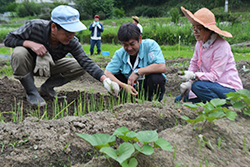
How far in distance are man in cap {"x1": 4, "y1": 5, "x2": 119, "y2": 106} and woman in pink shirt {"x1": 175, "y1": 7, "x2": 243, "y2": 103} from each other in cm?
81

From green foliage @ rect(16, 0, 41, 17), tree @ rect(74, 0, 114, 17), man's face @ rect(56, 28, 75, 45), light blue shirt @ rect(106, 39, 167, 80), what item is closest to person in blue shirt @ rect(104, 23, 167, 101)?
light blue shirt @ rect(106, 39, 167, 80)

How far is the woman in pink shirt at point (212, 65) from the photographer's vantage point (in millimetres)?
2125

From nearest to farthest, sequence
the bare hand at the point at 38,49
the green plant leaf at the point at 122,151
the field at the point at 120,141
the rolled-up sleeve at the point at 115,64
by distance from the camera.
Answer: the green plant leaf at the point at 122,151, the field at the point at 120,141, the bare hand at the point at 38,49, the rolled-up sleeve at the point at 115,64

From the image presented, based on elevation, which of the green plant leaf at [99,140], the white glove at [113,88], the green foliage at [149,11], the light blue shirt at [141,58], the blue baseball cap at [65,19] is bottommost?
the white glove at [113,88]

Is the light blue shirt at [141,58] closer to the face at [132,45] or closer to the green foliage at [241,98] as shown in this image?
the face at [132,45]

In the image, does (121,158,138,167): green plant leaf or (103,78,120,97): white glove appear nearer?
(121,158,138,167): green plant leaf

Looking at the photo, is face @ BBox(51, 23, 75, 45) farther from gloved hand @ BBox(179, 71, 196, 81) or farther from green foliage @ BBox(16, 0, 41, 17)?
green foliage @ BBox(16, 0, 41, 17)

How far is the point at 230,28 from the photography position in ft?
30.0

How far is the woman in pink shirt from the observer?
2125 millimetres

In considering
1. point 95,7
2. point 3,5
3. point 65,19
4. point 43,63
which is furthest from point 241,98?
point 3,5

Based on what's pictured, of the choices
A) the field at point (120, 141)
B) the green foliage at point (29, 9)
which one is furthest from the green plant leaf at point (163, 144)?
the green foliage at point (29, 9)

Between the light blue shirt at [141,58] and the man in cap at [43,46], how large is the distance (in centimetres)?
25

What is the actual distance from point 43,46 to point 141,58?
1002 mm

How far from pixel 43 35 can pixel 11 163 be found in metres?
1.39
